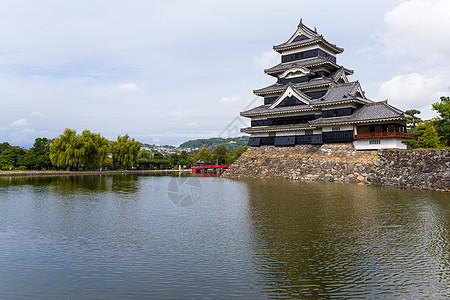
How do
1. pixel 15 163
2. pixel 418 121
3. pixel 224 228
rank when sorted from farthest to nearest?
pixel 15 163, pixel 418 121, pixel 224 228

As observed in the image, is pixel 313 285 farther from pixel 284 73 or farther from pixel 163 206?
pixel 284 73

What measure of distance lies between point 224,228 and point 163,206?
723cm

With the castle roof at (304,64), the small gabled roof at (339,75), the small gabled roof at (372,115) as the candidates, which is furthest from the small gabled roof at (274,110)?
the small gabled roof at (339,75)

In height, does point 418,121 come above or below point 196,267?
above

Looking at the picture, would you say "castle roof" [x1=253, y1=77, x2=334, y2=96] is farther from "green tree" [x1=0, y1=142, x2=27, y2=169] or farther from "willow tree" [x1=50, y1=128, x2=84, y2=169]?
"green tree" [x1=0, y1=142, x2=27, y2=169]

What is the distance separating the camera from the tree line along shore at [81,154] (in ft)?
195

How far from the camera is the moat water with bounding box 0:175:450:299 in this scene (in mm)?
7613

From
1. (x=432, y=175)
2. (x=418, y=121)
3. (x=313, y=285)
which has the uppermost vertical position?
(x=418, y=121)

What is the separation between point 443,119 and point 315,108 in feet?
46.5

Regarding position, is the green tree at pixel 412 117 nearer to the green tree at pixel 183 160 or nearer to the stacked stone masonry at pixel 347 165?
the stacked stone masonry at pixel 347 165

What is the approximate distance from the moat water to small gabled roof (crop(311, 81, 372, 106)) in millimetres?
21391

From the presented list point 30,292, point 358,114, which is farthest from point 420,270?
point 358,114

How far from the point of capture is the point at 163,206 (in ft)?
64.4

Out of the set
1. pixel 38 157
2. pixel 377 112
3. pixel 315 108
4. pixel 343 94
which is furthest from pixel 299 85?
pixel 38 157
